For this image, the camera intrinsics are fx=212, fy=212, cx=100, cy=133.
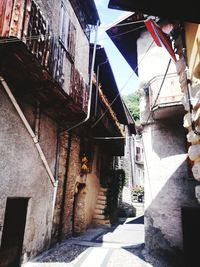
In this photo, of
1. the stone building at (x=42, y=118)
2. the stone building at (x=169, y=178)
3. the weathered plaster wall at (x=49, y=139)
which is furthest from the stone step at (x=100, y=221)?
the weathered plaster wall at (x=49, y=139)

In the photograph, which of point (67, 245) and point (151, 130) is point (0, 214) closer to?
point (67, 245)

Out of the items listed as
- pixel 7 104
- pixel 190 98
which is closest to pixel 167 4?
pixel 190 98

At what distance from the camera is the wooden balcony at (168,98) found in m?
7.37

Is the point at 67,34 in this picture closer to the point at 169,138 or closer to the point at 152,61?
the point at 152,61

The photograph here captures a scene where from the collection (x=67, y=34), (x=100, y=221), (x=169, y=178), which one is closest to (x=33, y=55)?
(x=67, y=34)

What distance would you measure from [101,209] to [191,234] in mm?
6876

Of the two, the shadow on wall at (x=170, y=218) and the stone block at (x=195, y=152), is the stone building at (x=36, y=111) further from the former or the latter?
the stone block at (x=195, y=152)

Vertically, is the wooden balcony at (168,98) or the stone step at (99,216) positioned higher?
the wooden balcony at (168,98)

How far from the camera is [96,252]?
7707 mm

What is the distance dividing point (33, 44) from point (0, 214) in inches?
160

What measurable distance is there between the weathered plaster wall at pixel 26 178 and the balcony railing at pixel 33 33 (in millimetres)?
1389

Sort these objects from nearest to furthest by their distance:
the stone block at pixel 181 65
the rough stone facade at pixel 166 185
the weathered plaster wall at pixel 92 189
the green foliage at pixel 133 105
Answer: the stone block at pixel 181 65
the rough stone facade at pixel 166 185
the weathered plaster wall at pixel 92 189
the green foliage at pixel 133 105

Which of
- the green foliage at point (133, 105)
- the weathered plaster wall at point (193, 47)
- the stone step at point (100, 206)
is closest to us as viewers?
the weathered plaster wall at point (193, 47)

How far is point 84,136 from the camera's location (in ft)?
36.5
